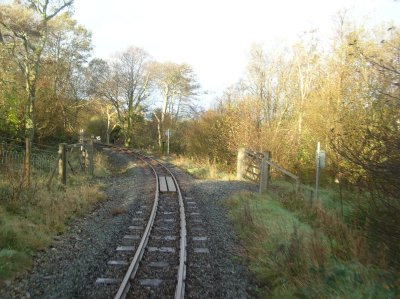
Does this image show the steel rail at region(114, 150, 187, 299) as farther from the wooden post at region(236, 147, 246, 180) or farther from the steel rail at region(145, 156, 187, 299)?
the wooden post at region(236, 147, 246, 180)

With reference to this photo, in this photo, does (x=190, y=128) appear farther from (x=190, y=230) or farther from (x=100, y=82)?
(x=190, y=230)

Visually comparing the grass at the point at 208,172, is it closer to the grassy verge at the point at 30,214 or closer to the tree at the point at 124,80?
the grassy verge at the point at 30,214

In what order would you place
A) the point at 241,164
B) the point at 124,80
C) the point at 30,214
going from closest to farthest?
the point at 30,214
the point at 241,164
the point at 124,80

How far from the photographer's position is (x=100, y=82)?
44062mm

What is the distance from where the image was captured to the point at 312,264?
5.87 meters

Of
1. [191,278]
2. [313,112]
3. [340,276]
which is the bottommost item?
[191,278]

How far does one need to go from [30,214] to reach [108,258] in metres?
3.09

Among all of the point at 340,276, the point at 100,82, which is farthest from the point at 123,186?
the point at 100,82

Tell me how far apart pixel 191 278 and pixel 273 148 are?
14203mm

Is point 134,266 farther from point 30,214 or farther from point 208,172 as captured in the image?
point 208,172

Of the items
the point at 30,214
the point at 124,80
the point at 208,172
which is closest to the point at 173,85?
the point at 124,80

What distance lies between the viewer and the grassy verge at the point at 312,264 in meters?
4.83

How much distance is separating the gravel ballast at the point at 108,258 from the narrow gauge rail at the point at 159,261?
19cm

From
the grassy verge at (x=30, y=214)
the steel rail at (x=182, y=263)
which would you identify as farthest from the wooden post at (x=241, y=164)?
the steel rail at (x=182, y=263)
